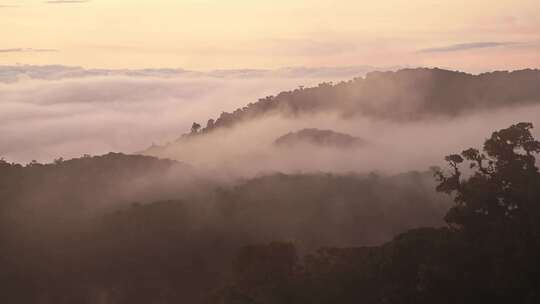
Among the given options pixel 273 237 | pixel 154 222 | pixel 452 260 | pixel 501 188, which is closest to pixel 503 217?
pixel 501 188

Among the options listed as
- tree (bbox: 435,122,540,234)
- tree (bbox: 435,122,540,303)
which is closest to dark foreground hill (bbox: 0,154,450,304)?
tree (bbox: 435,122,540,234)

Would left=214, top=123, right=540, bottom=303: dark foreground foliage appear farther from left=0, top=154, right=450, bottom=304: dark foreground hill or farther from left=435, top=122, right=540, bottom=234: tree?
left=0, top=154, right=450, bottom=304: dark foreground hill

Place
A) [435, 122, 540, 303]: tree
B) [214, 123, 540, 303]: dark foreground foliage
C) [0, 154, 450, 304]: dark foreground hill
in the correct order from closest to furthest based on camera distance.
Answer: [435, 122, 540, 303]: tree, [214, 123, 540, 303]: dark foreground foliage, [0, 154, 450, 304]: dark foreground hill

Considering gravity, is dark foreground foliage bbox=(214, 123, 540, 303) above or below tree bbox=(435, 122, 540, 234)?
below

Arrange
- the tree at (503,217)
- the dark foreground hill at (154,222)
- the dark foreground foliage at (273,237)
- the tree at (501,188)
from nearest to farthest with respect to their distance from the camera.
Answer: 1. the tree at (503,217)
2. the dark foreground foliage at (273,237)
3. the tree at (501,188)
4. the dark foreground hill at (154,222)

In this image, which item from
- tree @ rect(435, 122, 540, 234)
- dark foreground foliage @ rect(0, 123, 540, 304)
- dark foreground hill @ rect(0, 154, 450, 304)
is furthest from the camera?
dark foreground hill @ rect(0, 154, 450, 304)

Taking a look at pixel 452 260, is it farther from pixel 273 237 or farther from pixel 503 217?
pixel 273 237

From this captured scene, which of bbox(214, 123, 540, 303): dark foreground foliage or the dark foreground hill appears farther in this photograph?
the dark foreground hill

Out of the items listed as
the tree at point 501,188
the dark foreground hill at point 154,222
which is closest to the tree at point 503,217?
the tree at point 501,188

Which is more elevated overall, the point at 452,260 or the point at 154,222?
the point at 452,260

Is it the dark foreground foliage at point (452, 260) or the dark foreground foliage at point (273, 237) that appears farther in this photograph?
the dark foreground foliage at point (273, 237)

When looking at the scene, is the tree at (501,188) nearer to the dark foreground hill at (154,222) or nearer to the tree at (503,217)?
the tree at (503,217)

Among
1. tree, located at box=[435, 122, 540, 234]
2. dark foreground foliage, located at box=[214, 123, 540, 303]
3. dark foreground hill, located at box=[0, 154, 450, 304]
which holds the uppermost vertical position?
tree, located at box=[435, 122, 540, 234]

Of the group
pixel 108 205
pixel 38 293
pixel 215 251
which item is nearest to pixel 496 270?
pixel 38 293
